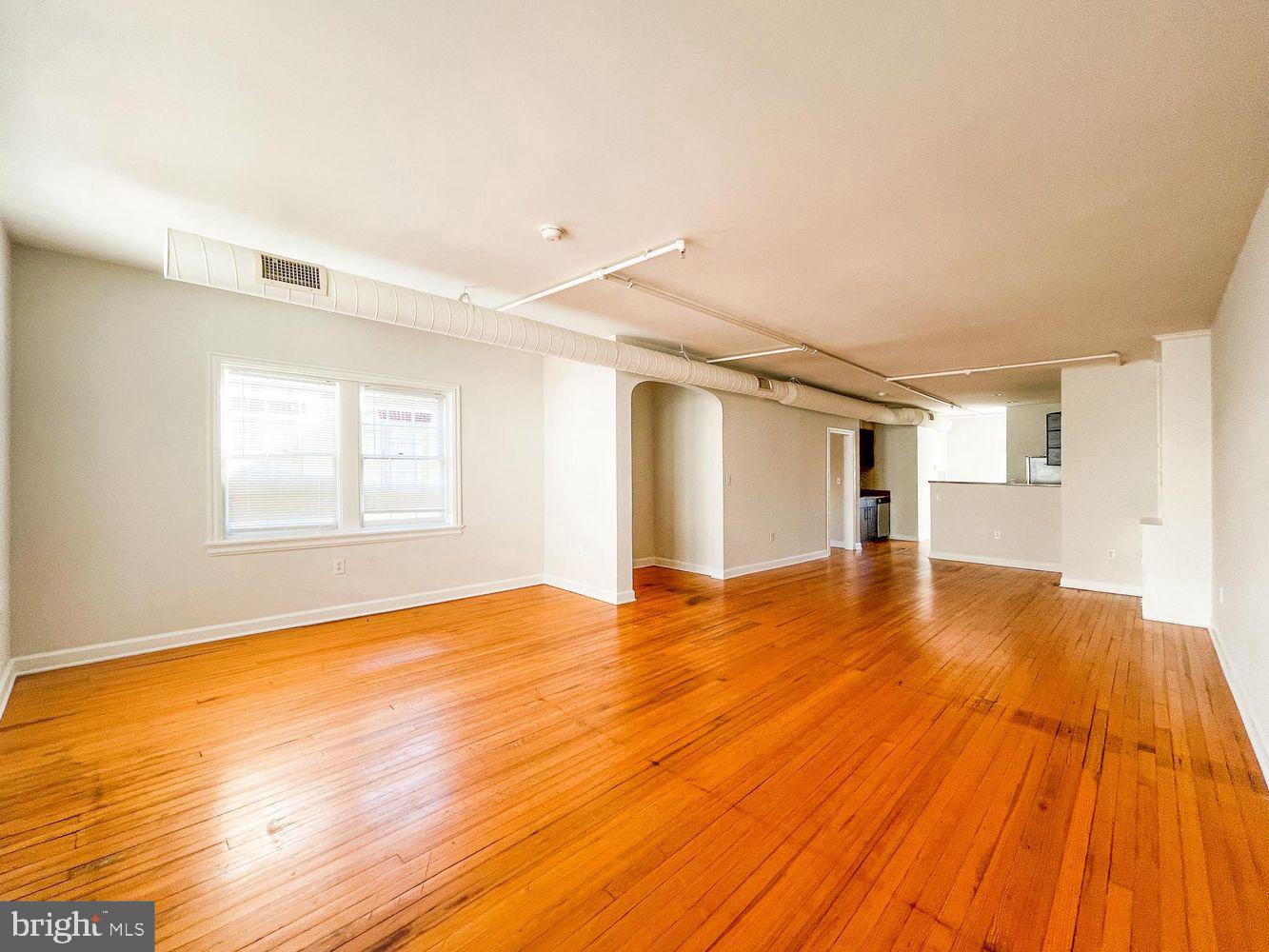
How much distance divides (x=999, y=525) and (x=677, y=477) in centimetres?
517

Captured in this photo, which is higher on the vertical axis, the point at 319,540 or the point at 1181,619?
the point at 319,540

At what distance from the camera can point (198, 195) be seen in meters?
2.61

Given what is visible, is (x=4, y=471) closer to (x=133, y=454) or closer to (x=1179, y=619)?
(x=133, y=454)

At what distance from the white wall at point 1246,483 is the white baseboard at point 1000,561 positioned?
3.53 meters

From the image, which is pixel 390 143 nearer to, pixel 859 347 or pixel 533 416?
pixel 533 416

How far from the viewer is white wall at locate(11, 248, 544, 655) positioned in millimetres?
3393

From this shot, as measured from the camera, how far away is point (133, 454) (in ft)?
12.2

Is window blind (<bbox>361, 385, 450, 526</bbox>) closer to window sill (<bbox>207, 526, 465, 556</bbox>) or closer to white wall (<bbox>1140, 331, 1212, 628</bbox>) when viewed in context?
window sill (<bbox>207, 526, 465, 556</bbox>)

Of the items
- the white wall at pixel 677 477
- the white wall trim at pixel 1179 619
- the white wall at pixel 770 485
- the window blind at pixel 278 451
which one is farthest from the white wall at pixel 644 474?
the white wall trim at pixel 1179 619

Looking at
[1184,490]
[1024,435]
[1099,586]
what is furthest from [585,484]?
[1024,435]

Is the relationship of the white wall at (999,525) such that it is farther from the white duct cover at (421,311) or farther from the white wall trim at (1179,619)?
the white duct cover at (421,311)

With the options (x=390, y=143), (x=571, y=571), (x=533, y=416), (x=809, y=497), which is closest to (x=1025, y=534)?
(x=809, y=497)

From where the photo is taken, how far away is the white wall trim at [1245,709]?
2.37 m

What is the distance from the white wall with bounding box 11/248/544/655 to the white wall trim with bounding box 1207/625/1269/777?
6094mm
